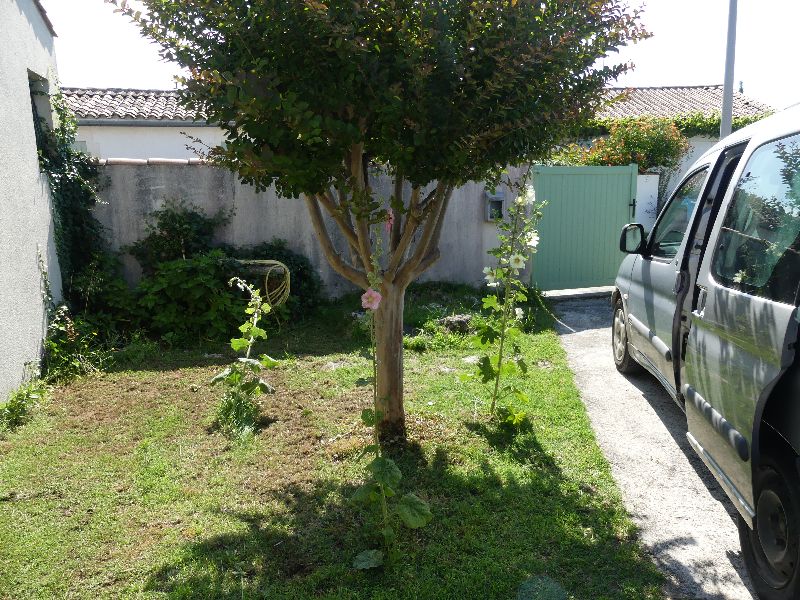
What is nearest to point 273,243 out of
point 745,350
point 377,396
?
point 377,396

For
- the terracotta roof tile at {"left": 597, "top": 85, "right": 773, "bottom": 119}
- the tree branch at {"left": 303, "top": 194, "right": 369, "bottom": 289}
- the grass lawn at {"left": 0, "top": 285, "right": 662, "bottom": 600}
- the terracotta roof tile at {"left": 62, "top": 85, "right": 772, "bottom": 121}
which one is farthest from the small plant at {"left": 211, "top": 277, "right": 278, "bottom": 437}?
the terracotta roof tile at {"left": 597, "top": 85, "right": 773, "bottom": 119}

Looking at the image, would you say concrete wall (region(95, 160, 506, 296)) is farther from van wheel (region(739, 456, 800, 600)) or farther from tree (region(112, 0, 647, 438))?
van wheel (region(739, 456, 800, 600))

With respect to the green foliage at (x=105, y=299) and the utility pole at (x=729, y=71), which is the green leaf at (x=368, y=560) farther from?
the utility pole at (x=729, y=71)

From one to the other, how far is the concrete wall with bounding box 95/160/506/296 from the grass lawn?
2878 mm

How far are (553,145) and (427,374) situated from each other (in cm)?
290

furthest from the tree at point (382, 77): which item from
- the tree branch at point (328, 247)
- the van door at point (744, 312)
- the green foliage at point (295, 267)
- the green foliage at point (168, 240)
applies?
the green foliage at point (295, 267)

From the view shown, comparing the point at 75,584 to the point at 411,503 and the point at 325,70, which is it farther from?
the point at 325,70

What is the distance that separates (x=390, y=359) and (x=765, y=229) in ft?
8.11

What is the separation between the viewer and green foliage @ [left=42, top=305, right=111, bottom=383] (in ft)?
21.3

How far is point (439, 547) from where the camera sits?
346cm

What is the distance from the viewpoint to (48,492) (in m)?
4.16

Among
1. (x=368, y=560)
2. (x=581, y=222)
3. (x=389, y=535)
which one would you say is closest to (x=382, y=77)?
(x=389, y=535)

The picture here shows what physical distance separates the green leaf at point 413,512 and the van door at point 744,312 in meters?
1.45

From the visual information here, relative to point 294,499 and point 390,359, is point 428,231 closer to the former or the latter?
point 390,359
